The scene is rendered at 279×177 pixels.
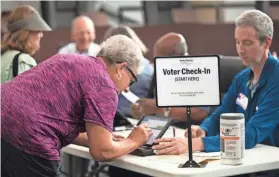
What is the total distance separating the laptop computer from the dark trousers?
48cm

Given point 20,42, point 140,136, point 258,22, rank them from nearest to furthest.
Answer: point 140,136 < point 258,22 < point 20,42

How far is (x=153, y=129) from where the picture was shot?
378cm

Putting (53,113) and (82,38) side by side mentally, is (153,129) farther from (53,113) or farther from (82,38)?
(82,38)

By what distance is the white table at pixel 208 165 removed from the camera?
3.21 metres

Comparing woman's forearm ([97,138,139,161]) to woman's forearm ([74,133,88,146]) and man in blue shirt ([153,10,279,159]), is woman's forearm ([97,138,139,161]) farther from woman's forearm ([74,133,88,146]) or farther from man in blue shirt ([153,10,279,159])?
woman's forearm ([74,133,88,146])

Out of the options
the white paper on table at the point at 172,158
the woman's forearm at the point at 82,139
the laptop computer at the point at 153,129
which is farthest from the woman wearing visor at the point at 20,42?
the white paper on table at the point at 172,158

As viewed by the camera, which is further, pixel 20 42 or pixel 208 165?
pixel 20 42

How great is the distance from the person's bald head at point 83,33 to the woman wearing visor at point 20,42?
3.15m

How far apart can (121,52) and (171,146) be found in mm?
538

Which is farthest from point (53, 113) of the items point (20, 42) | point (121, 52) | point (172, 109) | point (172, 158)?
point (172, 109)

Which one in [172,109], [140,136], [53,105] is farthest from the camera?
[172,109]

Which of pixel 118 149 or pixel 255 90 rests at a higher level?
pixel 255 90

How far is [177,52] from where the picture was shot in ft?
15.9

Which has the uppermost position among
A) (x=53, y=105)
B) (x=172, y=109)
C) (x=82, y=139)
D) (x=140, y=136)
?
(x=53, y=105)
